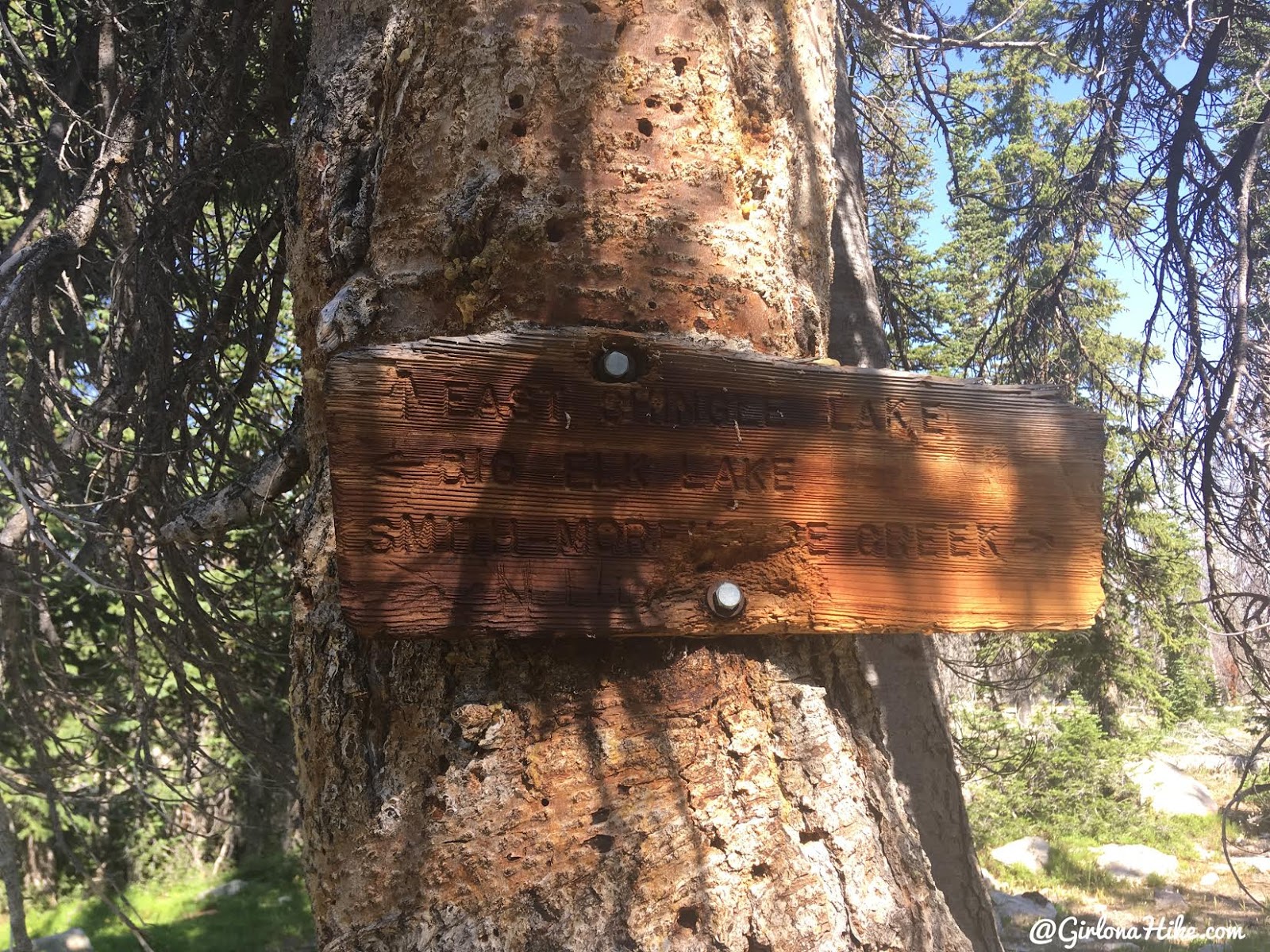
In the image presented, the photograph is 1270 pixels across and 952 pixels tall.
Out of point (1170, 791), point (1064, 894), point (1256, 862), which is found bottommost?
point (1064, 894)

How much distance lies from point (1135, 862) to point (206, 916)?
10.1 meters

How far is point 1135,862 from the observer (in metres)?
10.4

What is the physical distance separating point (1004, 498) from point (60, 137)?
379cm

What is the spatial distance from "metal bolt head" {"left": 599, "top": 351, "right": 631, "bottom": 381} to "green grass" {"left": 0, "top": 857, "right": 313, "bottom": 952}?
28.5 feet

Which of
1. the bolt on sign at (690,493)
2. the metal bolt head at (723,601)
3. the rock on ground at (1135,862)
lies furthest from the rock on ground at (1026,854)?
the metal bolt head at (723,601)

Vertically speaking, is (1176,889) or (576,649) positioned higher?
(576,649)

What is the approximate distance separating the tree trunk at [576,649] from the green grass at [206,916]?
27.5 ft

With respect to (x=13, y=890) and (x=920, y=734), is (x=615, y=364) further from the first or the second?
(x=920, y=734)

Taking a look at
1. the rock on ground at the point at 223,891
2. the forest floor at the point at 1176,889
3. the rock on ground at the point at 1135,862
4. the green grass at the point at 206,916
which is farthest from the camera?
the rock on ground at the point at 223,891

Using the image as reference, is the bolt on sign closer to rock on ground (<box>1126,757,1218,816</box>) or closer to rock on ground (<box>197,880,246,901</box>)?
rock on ground (<box>197,880,246,901</box>)

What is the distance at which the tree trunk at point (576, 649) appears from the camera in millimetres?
1017

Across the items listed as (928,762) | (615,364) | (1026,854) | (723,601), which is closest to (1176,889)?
(1026,854)

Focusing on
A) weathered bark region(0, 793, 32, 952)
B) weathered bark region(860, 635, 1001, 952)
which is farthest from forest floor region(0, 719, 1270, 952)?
weathered bark region(0, 793, 32, 952)

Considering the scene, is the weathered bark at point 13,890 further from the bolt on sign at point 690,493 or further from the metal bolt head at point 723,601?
the metal bolt head at point 723,601
